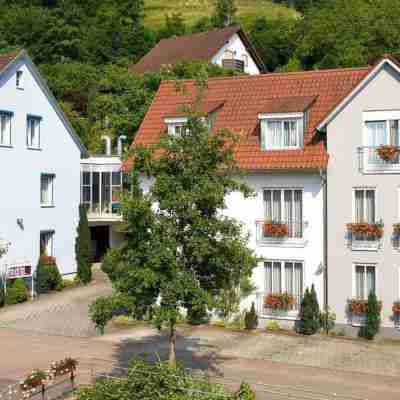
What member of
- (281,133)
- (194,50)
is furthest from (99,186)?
(194,50)

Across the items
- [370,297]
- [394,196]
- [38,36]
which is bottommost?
[370,297]

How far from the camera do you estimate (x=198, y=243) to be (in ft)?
56.1

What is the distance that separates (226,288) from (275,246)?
9.10 m

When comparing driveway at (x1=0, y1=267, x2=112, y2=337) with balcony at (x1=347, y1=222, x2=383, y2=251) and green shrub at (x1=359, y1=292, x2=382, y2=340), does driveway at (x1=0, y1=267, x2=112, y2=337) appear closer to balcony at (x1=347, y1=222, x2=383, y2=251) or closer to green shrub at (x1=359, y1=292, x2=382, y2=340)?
green shrub at (x1=359, y1=292, x2=382, y2=340)

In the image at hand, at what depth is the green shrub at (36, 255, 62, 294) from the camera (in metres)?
33.6

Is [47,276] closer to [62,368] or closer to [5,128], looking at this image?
[5,128]

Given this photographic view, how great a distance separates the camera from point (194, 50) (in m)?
68.8

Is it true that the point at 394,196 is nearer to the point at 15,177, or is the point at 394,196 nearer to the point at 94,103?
the point at 15,177

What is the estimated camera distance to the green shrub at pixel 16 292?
3150 centimetres

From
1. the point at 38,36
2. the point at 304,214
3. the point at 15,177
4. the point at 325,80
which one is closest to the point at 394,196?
the point at 304,214

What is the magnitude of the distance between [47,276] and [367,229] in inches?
586

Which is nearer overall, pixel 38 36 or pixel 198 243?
pixel 198 243

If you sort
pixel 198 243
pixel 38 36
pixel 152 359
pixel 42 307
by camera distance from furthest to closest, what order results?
pixel 38 36
pixel 42 307
pixel 152 359
pixel 198 243

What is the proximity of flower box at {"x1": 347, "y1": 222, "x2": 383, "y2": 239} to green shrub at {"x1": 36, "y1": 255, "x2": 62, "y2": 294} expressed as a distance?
14230mm
